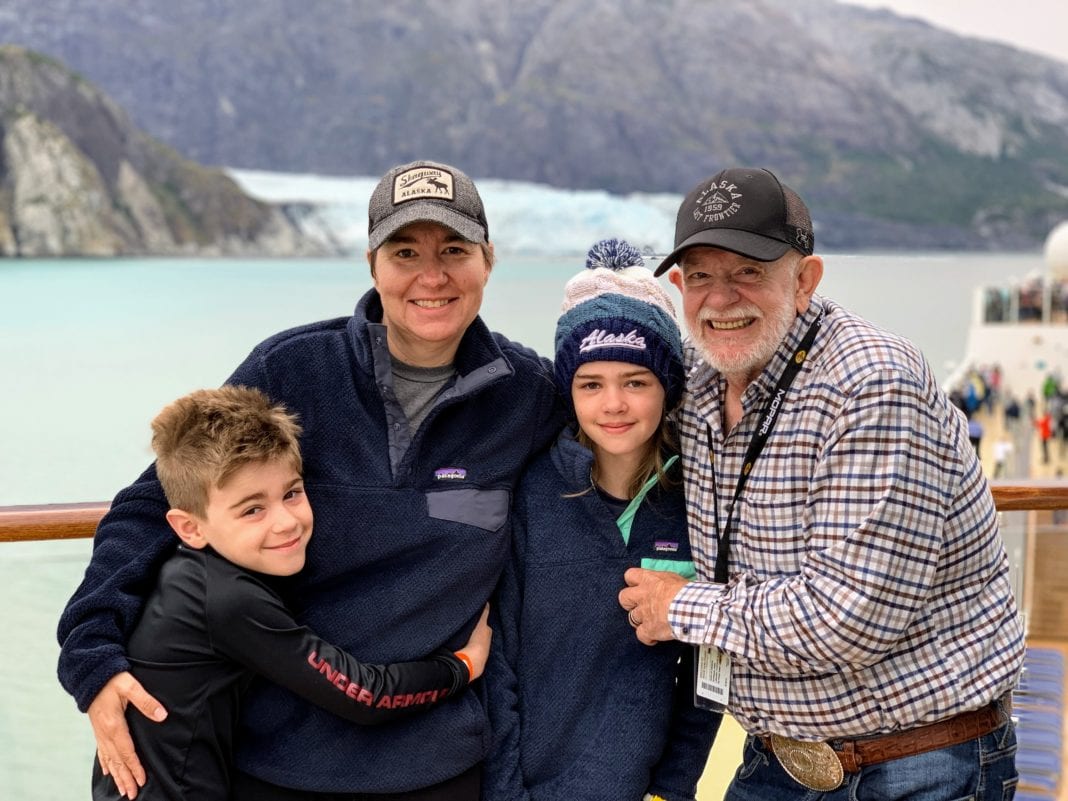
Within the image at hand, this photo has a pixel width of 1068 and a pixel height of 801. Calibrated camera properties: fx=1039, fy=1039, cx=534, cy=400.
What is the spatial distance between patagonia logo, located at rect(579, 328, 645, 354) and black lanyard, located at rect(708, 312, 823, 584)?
27cm

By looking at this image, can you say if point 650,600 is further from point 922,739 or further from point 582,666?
point 922,739

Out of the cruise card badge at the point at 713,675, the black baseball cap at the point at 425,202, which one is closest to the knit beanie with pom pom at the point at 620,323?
the black baseball cap at the point at 425,202

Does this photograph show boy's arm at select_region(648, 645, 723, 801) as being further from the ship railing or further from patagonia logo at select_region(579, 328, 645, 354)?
the ship railing

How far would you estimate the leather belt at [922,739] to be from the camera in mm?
1687

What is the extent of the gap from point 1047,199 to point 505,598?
149771 millimetres

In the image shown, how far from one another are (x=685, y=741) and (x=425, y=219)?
1.09m

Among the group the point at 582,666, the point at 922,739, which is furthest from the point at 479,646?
the point at 922,739

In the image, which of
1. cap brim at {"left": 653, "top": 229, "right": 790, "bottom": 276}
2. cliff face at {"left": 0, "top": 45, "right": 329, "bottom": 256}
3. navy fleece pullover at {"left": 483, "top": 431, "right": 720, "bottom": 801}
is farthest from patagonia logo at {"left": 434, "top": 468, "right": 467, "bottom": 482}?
cliff face at {"left": 0, "top": 45, "right": 329, "bottom": 256}

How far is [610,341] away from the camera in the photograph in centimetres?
189

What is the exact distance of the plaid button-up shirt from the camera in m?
1.56

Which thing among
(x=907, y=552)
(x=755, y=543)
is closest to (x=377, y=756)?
(x=755, y=543)

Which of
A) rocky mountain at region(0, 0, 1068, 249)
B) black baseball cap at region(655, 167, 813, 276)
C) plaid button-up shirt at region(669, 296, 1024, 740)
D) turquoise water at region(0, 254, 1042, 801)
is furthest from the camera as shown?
rocky mountain at region(0, 0, 1068, 249)

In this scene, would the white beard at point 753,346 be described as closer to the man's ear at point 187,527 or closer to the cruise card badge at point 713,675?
the cruise card badge at point 713,675

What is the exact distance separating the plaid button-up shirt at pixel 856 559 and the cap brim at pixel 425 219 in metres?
0.57
